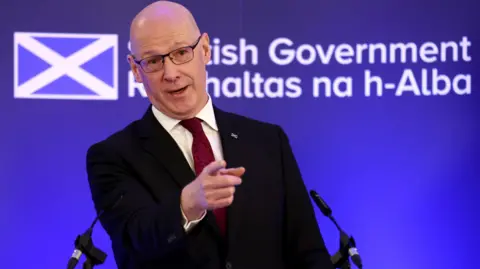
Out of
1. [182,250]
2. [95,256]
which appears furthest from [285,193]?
[95,256]

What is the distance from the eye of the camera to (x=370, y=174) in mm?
4387

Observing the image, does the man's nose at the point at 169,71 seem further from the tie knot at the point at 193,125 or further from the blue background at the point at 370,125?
the blue background at the point at 370,125

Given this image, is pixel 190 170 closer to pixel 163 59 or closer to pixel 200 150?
pixel 200 150

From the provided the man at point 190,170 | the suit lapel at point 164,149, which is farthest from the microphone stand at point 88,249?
the suit lapel at point 164,149

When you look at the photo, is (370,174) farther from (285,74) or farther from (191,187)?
(191,187)

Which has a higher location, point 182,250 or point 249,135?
point 249,135

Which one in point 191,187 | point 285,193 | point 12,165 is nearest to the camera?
point 191,187

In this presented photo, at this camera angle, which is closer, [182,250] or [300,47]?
[182,250]

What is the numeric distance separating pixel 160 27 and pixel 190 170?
1.40 feet

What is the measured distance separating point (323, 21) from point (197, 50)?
209 centimetres

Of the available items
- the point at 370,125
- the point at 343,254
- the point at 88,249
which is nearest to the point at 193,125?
the point at 88,249

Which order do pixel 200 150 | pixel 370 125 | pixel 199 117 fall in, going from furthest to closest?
pixel 370 125 → pixel 199 117 → pixel 200 150

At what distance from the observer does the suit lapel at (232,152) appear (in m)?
2.24

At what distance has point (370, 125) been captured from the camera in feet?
14.5
